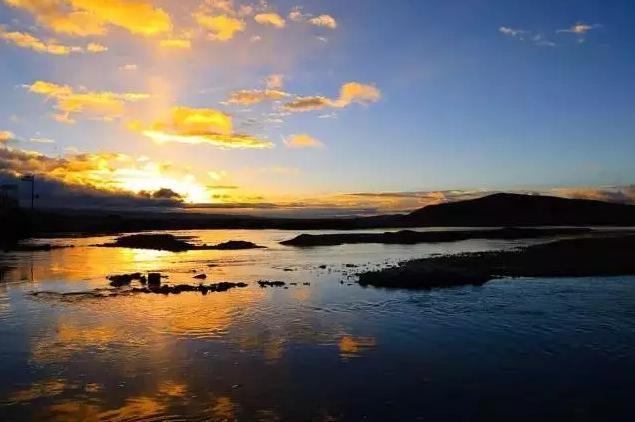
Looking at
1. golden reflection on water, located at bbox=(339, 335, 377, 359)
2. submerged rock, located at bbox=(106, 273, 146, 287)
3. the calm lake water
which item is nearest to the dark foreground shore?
the calm lake water

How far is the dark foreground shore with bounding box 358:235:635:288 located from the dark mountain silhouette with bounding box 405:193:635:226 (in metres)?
135

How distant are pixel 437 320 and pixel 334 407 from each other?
11130mm

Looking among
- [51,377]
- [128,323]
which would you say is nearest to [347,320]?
[128,323]

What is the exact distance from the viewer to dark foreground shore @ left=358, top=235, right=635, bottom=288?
112 ft

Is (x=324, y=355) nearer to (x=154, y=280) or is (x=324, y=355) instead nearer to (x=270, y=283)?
→ (x=270, y=283)

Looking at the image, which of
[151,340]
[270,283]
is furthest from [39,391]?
[270,283]

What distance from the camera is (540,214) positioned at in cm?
18975

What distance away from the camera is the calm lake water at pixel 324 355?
13.0 m

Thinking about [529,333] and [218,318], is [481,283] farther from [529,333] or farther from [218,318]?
[218,318]

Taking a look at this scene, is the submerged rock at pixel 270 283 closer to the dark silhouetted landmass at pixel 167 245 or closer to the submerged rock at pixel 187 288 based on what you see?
the submerged rock at pixel 187 288

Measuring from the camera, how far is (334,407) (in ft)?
42.3

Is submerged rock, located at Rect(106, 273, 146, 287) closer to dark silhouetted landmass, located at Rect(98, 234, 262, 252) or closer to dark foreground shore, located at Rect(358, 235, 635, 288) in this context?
dark foreground shore, located at Rect(358, 235, 635, 288)

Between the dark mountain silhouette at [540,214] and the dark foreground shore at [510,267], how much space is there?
135 m

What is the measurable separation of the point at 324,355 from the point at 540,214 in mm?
189066
